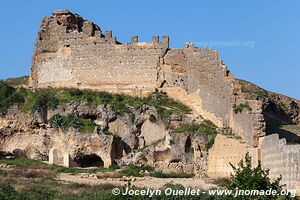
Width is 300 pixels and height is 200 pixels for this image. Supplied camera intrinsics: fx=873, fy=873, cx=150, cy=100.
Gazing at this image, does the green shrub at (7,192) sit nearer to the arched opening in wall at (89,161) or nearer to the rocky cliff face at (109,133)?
the rocky cliff face at (109,133)

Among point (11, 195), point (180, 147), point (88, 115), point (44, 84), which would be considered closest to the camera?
point (11, 195)

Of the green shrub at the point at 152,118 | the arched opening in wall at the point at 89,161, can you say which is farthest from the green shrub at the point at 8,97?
the green shrub at the point at 152,118

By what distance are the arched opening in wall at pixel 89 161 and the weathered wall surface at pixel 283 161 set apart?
1133cm

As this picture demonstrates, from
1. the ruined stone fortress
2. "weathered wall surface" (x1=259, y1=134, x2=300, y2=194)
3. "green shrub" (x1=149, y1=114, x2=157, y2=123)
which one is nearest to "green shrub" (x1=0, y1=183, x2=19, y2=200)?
"weathered wall surface" (x1=259, y1=134, x2=300, y2=194)

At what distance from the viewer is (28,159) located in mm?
41969

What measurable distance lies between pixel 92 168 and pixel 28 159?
3363 mm

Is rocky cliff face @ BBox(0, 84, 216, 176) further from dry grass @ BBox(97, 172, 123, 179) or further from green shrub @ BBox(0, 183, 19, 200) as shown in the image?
green shrub @ BBox(0, 183, 19, 200)

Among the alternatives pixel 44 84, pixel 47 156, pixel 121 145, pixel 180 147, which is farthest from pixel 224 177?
pixel 44 84

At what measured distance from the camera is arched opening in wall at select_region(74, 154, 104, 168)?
139 ft

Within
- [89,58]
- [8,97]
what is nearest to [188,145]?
[89,58]

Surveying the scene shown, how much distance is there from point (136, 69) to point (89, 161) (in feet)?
17.5

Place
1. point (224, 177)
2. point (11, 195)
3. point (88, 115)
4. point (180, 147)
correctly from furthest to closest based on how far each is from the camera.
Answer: point (88, 115)
point (180, 147)
point (224, 177)
point (11, 195)

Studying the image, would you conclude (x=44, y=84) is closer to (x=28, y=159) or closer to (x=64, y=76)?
(x=64, y=76)

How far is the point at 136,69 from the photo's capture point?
1756 inches
